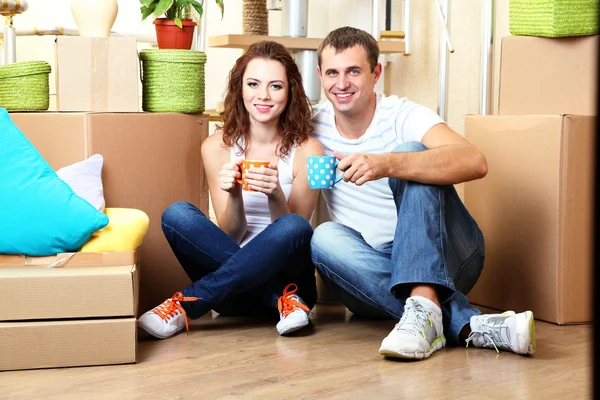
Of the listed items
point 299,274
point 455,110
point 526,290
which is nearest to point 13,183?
point 299,274

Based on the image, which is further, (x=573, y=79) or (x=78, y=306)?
(x=573, y=79)

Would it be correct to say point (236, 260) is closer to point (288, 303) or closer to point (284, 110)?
point (288, 303)

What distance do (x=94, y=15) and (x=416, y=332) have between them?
3.85 feet

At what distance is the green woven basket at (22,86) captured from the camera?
2.09m

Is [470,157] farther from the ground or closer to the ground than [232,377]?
farther from the ground

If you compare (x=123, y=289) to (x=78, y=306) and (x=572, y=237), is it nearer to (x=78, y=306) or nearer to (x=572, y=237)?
(x=78, y=306)

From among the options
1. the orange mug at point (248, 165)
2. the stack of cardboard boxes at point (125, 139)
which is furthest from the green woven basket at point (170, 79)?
the orange mug at point (248, 165)

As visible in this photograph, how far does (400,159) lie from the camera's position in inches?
68.4

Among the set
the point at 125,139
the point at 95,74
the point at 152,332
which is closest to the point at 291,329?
the point at 152,332

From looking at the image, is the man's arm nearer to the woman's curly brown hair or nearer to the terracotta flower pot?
the woman's curly brown hair

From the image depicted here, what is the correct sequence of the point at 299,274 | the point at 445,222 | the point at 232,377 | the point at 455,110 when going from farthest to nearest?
1. the point at 455,110
2. the point at 299,274
3. the point at 445,222
4. the point at 232,377

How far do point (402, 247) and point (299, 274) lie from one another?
0.37 meters

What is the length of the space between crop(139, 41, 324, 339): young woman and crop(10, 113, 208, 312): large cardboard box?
0.10 metres

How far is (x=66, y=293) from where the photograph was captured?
160 centimetres
